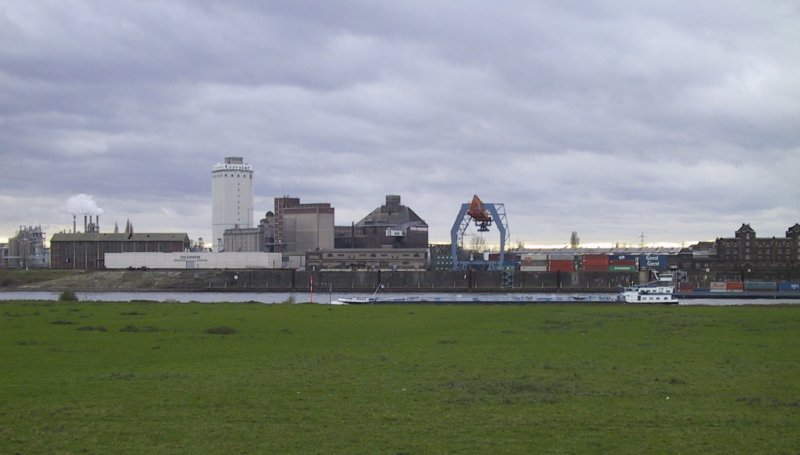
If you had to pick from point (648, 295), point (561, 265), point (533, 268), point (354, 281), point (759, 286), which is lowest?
point (759, 286)

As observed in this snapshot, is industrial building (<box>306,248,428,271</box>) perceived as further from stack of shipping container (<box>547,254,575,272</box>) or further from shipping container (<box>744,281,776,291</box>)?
shipping container (<box>744,281,776,291</box>)

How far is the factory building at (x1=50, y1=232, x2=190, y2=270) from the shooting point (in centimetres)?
17600

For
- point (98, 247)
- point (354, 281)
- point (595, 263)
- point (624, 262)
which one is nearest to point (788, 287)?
point (624, 262)

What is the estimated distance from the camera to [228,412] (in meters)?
17.1

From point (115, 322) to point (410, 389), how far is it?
26.9 m

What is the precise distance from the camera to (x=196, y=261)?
15750cm

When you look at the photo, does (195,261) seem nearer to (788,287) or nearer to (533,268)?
(533,268)

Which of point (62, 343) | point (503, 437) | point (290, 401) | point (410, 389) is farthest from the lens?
point (62, 343)

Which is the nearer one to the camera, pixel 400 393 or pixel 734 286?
pixel 400 393

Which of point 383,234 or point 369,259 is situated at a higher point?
point 383,234

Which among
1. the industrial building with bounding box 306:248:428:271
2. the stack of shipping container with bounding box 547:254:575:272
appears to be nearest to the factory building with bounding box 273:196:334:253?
the industrial building with bounding box 306:248:428:271

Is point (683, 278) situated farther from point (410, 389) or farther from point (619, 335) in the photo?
point (410, 389)

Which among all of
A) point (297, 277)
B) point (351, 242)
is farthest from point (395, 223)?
point (297, 277)

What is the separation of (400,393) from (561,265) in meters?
129
